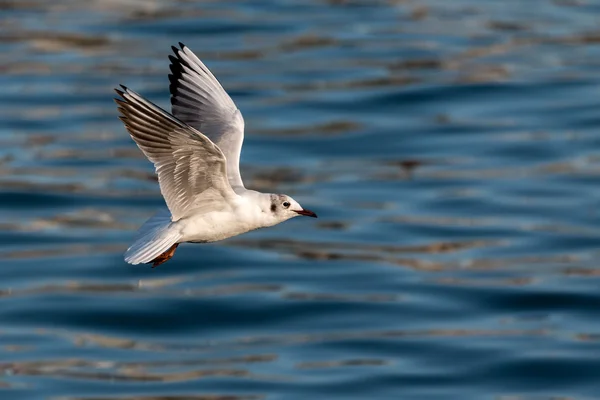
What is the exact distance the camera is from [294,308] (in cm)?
1853

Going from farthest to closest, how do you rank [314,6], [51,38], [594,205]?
[314,6] < [51,38] < [594,205]

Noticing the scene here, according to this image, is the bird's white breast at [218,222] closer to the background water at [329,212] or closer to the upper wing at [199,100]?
the upper wing at [199,100]

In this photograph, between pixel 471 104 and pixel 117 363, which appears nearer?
pixel 117 363

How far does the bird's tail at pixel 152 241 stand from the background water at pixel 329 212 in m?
6.42

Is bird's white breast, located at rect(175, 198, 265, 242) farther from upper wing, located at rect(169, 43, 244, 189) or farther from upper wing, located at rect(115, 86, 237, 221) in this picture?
upper wing, located at rect(169, 43, 244, 189)

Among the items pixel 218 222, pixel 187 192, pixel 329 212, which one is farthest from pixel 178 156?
pixel 329 212

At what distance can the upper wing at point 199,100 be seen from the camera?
36.8 ft

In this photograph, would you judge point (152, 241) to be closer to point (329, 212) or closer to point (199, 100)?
point (199, 100)

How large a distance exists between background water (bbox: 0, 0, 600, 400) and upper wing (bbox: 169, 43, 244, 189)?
5653 mm

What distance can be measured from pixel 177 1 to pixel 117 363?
18.5 metres

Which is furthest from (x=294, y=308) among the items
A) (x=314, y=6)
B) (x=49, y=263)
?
(x=314, y=6)

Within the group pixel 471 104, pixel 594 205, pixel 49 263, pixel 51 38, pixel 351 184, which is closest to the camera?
pixel 49 263

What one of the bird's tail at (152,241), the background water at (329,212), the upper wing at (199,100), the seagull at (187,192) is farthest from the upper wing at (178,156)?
the background water at (329,212)

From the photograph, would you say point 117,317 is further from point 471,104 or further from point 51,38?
point 51,38
